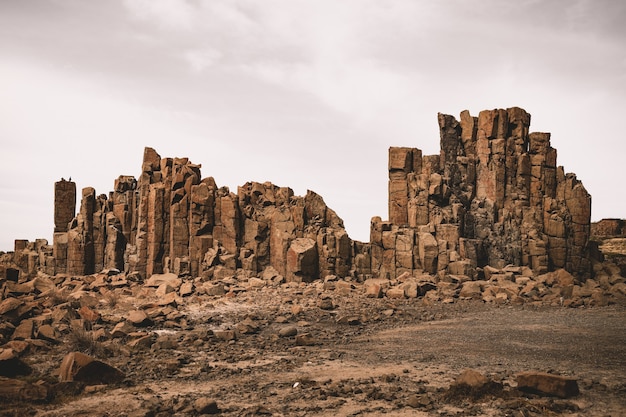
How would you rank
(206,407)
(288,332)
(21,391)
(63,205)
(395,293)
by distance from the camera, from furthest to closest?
(63,205)
(395,293)
(288,332)
(21,391)
(206,407)

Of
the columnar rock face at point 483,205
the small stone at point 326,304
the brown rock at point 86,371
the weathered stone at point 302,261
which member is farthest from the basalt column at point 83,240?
the brown rock at point 86,371

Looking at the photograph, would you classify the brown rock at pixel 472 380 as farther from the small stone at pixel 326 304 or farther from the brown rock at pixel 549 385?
the small stone at pixel 326 304

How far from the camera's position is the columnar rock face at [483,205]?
121 ft

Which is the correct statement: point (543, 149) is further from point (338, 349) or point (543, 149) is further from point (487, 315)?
point (338, 349)

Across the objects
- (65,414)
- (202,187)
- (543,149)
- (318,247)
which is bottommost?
(65,414)

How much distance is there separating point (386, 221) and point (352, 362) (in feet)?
76.4

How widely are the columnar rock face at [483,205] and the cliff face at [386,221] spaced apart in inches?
3.2

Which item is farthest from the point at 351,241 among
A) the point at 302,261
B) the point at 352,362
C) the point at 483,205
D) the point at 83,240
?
the point at 352,362

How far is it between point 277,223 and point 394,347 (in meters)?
21.6

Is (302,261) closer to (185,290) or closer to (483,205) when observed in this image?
(185,290)

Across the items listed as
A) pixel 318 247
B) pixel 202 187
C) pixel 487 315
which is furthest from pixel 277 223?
pixel 487 315

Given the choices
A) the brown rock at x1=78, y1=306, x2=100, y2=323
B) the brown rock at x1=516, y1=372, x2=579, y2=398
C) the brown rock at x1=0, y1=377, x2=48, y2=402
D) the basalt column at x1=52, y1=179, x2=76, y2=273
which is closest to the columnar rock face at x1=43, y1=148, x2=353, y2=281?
the basalt column at x1=52, y1=179, x2=76, y2=273

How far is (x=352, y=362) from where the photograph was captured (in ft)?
52.4

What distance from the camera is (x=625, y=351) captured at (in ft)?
53.8
